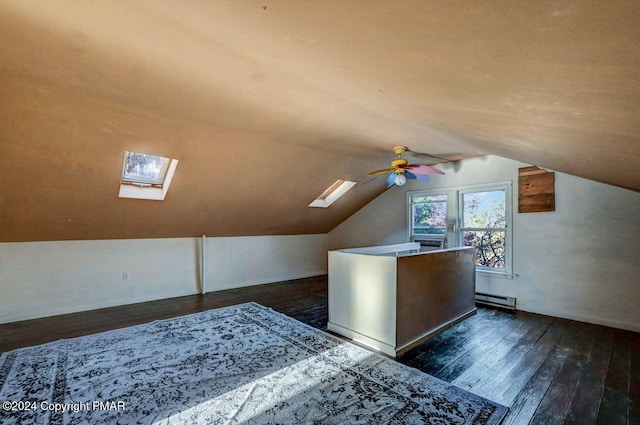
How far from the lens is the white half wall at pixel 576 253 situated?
3746 mm

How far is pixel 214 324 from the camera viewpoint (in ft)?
12.9

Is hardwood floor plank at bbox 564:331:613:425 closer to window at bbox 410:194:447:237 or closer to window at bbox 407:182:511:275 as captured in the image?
window at bbox 407:182:511:275

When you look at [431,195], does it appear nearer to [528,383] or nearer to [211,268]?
[528,383]

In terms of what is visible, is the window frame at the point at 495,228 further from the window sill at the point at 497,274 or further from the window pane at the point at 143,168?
the window pane at the point at 143,168

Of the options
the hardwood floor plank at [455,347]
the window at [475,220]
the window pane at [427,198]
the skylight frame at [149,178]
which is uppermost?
the skylight frame at [149,178]

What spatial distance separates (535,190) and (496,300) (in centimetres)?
186

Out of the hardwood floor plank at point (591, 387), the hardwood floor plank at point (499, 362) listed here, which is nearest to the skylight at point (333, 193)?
the hardwood floor plank at point (499, 362)

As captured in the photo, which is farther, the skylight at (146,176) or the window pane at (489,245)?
the window pane at (489,245)

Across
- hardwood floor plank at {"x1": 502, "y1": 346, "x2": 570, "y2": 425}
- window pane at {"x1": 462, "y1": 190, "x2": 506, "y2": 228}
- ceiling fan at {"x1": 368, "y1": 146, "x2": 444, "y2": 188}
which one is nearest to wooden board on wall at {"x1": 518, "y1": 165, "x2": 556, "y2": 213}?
window pane at {"x1": 462, "y1": 190, "x2": 506, "y2": 228}

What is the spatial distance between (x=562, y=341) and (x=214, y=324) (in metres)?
4.31

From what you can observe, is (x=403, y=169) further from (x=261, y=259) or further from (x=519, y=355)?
(x=261, y=259)

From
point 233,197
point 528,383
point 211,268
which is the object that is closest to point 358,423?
point 528,383

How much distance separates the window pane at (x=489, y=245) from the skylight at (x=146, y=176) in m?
4.96

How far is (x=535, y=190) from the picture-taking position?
443 cm
